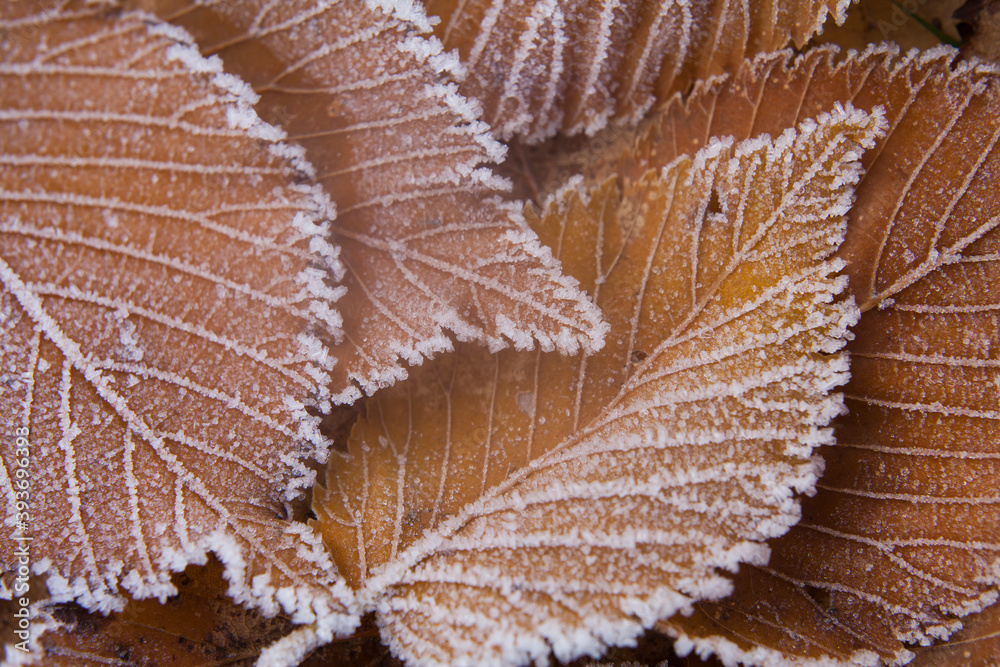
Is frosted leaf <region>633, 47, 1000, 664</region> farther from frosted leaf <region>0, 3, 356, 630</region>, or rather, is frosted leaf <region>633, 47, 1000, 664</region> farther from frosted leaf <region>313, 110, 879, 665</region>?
frosted leaf <region>0, 3, 356, 630</region>

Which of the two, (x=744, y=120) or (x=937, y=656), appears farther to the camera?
(x=744, y=120)

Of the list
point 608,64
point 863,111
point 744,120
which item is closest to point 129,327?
point 608,64

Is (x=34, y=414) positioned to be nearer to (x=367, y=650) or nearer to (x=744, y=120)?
(x=367, y=650)

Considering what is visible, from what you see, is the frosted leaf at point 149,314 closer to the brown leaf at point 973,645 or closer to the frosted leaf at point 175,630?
the frosted leaf at point 175,630

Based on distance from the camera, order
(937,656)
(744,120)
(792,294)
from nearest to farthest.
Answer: (792,294), (937,656), (744,120)

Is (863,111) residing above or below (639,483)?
above

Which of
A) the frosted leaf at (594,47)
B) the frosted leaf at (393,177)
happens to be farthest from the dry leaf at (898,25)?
the frosted leaf at (393,177)

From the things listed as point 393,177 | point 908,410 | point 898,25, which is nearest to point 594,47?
point 393,177

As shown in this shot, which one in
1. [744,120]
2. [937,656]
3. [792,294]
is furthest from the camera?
[744,120]
